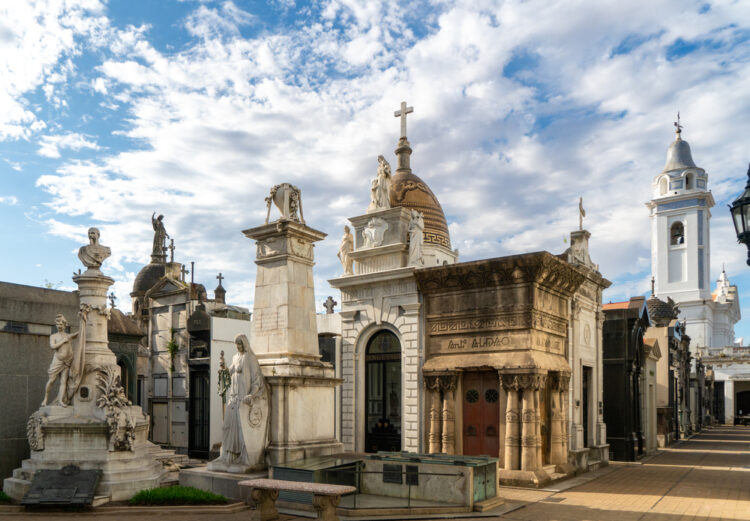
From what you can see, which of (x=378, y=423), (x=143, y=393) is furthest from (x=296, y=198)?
(x=143, y=393)

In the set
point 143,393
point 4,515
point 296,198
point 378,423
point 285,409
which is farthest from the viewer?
point 143,393

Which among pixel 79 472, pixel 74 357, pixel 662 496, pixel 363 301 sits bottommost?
pixel 662 496

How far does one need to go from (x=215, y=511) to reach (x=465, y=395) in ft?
29.3

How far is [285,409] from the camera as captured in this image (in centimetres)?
1285

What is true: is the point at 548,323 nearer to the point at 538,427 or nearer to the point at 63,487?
the point at 538,427

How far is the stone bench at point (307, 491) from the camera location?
32.4ft

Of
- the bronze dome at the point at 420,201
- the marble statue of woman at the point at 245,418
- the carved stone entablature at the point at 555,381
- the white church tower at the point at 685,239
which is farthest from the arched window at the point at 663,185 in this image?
the marble statue of woman at the point at 245,418

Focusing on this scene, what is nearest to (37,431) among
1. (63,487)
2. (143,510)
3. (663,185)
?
(63,487)

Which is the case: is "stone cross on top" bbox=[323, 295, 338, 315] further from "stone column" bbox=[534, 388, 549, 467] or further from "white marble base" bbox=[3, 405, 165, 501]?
"white marble base" bbox=[3, 405, 165, 501]

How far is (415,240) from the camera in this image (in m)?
20.4

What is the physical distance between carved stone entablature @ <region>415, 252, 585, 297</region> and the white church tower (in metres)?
52.5

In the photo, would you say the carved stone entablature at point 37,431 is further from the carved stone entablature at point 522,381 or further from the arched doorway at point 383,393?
the carved stone entablature at point 522,381

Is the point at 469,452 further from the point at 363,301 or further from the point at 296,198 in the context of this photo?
the point at 296,198

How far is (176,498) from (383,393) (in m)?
9.69
